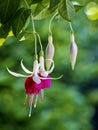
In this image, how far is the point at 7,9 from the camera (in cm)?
72

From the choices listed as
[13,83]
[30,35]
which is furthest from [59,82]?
[30,35]

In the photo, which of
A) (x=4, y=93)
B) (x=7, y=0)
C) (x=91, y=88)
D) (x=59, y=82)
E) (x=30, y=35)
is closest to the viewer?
(x=7, y=0)

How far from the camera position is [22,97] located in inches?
78.1

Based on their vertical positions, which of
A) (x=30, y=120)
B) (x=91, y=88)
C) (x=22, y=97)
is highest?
(x=22, y=97)

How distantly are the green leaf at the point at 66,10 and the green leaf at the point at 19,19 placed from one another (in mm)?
50

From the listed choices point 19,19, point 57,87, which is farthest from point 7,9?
point 57,87

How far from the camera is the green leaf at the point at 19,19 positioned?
72cm

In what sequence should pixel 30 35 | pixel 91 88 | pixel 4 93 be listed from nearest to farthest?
pixel 30 35 < pixel 4 93 < pixel 91 88

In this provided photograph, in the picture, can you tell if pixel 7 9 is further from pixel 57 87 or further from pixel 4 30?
pixel 57 87

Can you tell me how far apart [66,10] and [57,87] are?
1401 mm

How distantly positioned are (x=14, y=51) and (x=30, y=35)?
1.16 m

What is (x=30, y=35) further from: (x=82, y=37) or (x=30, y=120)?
(x=82, y=37)

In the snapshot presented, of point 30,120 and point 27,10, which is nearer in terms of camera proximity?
point 27,10

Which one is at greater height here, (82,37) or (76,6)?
(76,6)
